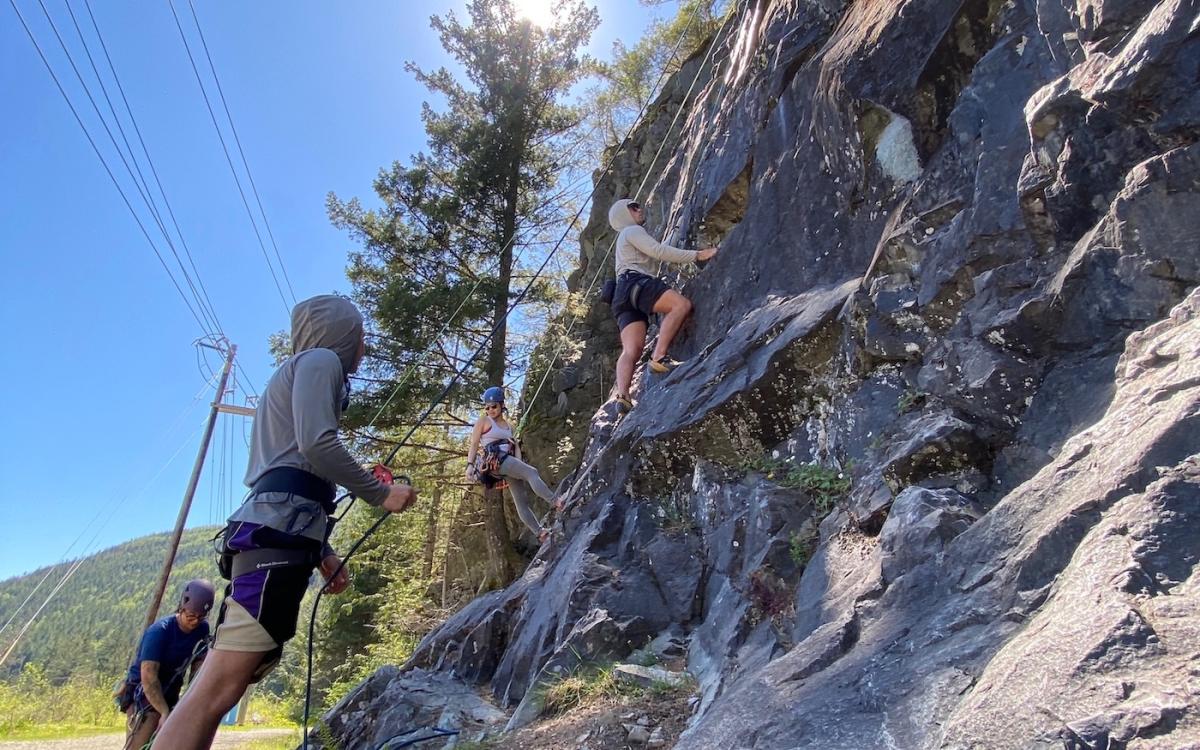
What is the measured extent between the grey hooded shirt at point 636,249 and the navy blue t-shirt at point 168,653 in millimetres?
5591

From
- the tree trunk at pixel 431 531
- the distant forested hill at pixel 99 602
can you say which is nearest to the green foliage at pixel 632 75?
the tree trunk at pixel 431 531

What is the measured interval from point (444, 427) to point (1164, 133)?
1373cm

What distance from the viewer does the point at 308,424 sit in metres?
3.21

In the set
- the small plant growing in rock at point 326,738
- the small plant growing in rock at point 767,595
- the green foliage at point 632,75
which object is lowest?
the small plant growing in rock at point 326,738

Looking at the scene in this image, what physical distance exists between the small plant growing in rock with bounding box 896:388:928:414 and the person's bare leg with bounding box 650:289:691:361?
3.58 meters

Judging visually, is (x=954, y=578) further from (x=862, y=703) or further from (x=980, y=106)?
(x=980, y=106)

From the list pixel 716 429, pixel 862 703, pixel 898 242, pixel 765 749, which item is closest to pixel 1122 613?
pixel 862 703

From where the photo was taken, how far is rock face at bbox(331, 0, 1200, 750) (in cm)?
209

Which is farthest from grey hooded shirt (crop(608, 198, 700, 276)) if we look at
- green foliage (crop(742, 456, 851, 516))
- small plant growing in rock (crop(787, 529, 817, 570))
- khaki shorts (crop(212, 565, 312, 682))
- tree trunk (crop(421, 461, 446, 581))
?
tree trunk (crop(421, 461, 446, 581))

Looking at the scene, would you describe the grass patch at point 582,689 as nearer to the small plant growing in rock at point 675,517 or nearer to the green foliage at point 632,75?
the small plant growing in rock at point 675,517

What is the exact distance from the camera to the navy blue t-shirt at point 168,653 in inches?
265

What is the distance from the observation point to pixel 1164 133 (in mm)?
3330

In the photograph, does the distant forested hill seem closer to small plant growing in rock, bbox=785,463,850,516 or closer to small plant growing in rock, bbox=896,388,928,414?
small plant growing in rock, bbox=785,463,850,516

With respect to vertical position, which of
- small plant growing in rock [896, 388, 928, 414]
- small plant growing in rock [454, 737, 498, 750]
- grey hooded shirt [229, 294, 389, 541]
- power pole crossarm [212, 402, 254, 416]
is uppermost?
power pole crossarm [212, 402, 254, 416]
